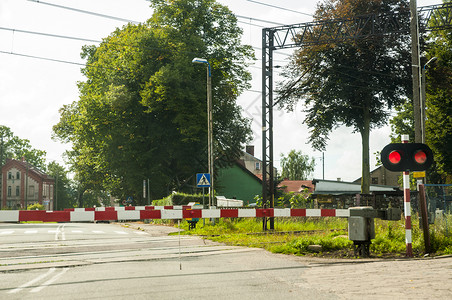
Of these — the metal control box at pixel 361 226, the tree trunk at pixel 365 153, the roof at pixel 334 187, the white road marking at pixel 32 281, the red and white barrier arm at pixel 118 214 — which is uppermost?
the tree trunk at pixel 365 153

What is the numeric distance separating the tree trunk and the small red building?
63.8 meters

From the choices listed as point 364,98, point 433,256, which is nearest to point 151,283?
point 433,256

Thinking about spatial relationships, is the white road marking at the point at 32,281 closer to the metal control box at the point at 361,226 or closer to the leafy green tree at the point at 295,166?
the metal control box at the point at 361,226

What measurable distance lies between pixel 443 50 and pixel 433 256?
31534 mm

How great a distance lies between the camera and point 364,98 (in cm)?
3956

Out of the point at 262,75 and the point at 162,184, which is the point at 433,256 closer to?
the point at 262,75

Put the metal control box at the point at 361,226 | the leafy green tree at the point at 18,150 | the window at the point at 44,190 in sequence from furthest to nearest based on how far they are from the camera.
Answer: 1. the window at the point at 44,190
2. the leafy green tree at the point at 18,150
3. the metal control box at the point at 361,226

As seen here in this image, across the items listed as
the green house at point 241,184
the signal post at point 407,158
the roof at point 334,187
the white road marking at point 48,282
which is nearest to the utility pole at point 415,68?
the signal post at point 407,158

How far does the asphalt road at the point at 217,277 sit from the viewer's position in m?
6.99

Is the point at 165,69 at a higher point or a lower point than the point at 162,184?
higher

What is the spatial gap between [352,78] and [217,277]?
32.4 m

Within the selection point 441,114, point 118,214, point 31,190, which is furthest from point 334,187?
point 31,190

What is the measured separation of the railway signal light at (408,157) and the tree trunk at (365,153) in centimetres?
2925

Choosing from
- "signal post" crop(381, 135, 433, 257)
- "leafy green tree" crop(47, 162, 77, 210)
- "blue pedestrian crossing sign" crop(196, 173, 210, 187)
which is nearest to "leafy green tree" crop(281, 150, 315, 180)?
"leafy green tree" crop(47, 162, 77, 210)
